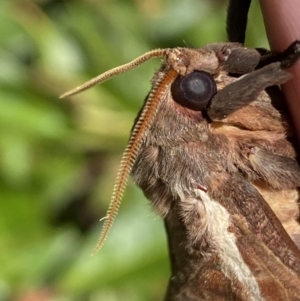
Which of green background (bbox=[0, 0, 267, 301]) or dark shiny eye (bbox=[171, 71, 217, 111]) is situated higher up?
green background (bbox=[0, 0, 267, 301])

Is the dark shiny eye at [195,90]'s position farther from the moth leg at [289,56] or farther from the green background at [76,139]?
the green background at [76,139]

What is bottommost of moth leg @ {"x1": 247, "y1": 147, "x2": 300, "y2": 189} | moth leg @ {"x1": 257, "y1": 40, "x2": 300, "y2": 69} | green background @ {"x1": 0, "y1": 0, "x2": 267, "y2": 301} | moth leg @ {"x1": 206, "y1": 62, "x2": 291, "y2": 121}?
moth leg @ {"x1": 247, "y1": 147, "x2": 300, "y2": 189}

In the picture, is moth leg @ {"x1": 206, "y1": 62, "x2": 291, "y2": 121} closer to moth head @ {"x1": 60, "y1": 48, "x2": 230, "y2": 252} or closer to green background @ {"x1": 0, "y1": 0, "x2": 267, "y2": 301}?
moth head @ {"x1": 60, "y1": 48, "x2": 230, "y2": 252}

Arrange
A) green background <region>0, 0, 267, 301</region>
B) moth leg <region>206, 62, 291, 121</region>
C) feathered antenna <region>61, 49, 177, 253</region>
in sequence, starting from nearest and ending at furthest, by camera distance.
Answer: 1. moth leg <region>206, 62, 291, 121</region>
2. feathered antenna <region>61, 49, 177, 253</region>
3. green background <region>0, 0, 267, 301</region>

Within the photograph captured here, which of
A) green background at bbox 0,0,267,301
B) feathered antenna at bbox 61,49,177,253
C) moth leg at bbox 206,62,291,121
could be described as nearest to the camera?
moth leg at bbox 206,62,291,121

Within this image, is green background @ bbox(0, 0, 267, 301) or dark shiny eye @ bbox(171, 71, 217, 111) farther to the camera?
green background @ bbox(0, 0, 267, 301)

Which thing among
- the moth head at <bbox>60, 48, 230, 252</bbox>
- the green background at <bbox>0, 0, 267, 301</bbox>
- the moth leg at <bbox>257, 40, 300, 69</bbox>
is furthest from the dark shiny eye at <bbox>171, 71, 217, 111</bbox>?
the green background at <bbox>0, 0, 267, 301</bbox>

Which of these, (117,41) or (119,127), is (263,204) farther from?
(117,41)

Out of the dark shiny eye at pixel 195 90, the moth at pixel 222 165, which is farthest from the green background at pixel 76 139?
the dark shiny eye at pixel 195 90

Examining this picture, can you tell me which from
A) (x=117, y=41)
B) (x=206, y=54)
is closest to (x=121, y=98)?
(x=117, y=41)
